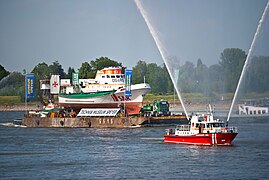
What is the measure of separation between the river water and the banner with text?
22532 mm

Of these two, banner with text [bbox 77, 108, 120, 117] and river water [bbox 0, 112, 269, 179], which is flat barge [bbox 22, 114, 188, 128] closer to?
banner with text [bbox 77, 108, 120, 117]

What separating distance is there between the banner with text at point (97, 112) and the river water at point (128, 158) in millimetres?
22532

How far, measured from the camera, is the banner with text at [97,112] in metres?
112

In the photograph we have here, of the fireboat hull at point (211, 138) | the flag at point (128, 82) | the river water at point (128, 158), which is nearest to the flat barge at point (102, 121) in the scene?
the flag at point (128, 82)

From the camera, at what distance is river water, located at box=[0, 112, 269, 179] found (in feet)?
176

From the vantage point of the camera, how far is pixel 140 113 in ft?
382

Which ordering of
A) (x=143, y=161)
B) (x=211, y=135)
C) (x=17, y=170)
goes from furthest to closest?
(x=211, y=135) < (x=143, y=161) < (x=17, y=170)

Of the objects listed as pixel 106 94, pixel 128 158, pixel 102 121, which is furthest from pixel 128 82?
pixel 128 158

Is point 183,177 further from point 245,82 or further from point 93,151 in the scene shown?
point 245,82

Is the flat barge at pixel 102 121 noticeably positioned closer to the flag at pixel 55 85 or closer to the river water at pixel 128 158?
the flag at pixel 55 85

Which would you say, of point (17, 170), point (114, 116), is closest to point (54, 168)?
point (17, 170)

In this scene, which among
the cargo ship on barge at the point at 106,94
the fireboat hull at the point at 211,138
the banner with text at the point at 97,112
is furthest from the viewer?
the cargo ship on barge at the point at 106,94

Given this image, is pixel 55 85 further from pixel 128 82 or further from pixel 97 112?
pixel 128 82

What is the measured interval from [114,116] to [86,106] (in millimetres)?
10408
